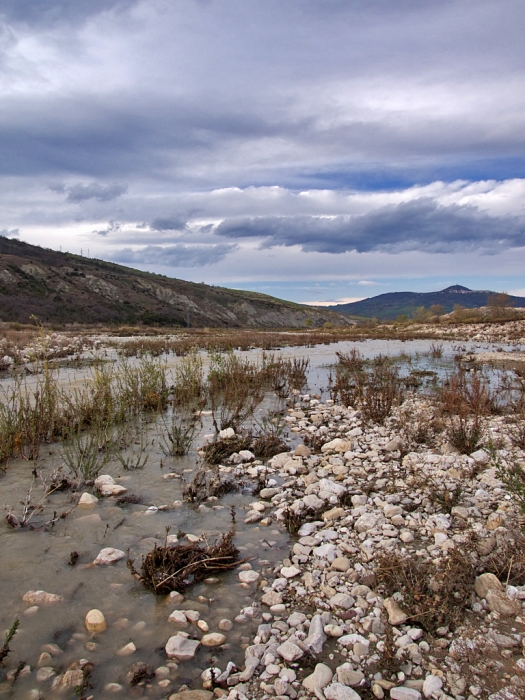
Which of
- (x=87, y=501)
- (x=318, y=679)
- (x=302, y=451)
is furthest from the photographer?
(x=302, y=451)

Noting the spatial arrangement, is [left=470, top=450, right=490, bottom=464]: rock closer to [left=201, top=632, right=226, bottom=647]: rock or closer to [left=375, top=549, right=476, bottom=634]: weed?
[left=375, top=549, right=476, bottom=634]: weed

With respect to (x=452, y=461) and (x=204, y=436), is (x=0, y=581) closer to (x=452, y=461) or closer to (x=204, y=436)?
(x=204, y=436)

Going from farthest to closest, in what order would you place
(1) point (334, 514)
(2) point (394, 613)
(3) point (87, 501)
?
(3) point (87, 501) < (1) point (334, 514) < (2) point (394, 613)

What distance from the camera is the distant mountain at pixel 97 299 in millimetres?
61719

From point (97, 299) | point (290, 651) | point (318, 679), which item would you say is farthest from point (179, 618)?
point (97, 299)

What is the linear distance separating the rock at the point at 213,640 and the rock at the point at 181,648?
5cm

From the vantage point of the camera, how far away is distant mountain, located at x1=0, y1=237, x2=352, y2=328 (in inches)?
2430

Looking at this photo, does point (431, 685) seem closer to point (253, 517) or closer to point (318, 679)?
point (318, 679)

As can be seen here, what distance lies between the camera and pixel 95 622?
3.16 meters

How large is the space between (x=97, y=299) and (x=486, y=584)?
76.5 m

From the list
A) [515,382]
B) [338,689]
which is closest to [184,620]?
[338,689]

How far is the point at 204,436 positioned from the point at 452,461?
3999 millimetres

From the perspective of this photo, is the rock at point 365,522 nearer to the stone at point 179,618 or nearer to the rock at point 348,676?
the rock at point 348,676

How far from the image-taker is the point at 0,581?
366cm
